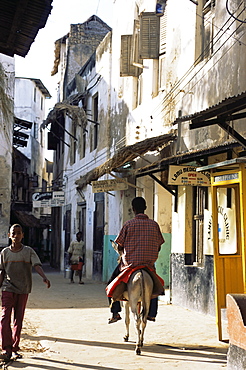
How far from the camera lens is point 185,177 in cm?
1153

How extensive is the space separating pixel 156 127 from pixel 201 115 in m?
6.91

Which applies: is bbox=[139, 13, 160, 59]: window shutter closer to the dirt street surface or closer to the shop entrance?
the dirt street surface

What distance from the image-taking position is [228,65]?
A: 11031mm

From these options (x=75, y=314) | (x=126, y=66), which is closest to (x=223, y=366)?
(x=75, y=314)

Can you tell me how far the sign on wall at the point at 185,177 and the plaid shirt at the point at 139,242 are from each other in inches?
130

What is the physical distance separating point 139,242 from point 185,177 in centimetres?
365

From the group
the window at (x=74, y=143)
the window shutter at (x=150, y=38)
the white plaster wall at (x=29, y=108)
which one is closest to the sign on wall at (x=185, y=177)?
the window shutter at (x=150, y=38)

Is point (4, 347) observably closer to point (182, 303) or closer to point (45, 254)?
point (182, 303)

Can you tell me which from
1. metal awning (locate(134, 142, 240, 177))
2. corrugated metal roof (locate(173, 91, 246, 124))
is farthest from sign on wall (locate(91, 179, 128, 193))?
corrugated metal roof (locate(173, 91, 246, 124))

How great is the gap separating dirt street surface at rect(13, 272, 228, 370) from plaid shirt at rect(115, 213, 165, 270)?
117cm

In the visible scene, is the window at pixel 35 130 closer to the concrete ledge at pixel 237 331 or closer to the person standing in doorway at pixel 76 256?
the person standing in doorway at pixel 76 256

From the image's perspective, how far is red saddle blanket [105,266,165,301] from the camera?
26.4 feet

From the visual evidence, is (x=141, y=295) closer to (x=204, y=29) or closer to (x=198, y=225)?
(x=198, y=225)

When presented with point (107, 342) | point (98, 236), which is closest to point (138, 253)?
point (107, 342)
